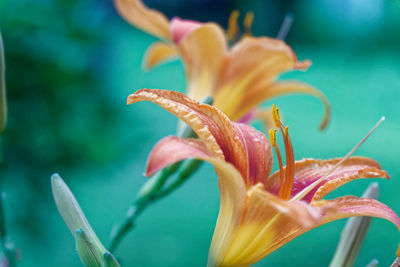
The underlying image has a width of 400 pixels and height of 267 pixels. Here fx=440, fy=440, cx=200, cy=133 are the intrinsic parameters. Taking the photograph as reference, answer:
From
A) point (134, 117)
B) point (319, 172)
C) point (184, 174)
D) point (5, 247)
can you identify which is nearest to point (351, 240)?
point (319, 172)

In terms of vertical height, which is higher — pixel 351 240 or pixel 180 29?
pixel 180 29

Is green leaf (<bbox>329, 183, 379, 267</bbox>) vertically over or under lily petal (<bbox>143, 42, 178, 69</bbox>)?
under

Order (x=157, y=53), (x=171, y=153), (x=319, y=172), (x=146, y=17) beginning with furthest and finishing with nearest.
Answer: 1. (x=157, y=53)
2. (x=146, y=17)
3. (x=319, y=172)
4. (x=171, y=153)

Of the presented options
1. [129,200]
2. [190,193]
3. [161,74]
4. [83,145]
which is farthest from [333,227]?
[161,74]

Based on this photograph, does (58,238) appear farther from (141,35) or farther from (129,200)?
(141,35)

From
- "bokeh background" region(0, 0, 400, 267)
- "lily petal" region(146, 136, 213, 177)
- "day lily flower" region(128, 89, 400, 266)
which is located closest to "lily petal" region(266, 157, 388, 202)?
"day lily flower" region(128, 89, 400, 266)

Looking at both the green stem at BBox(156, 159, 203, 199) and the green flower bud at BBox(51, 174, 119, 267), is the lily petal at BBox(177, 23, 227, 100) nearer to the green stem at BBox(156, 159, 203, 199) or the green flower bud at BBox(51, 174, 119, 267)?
the green stem at BBox(156, 159, 203, 199)

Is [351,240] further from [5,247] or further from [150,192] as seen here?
[5,247]
